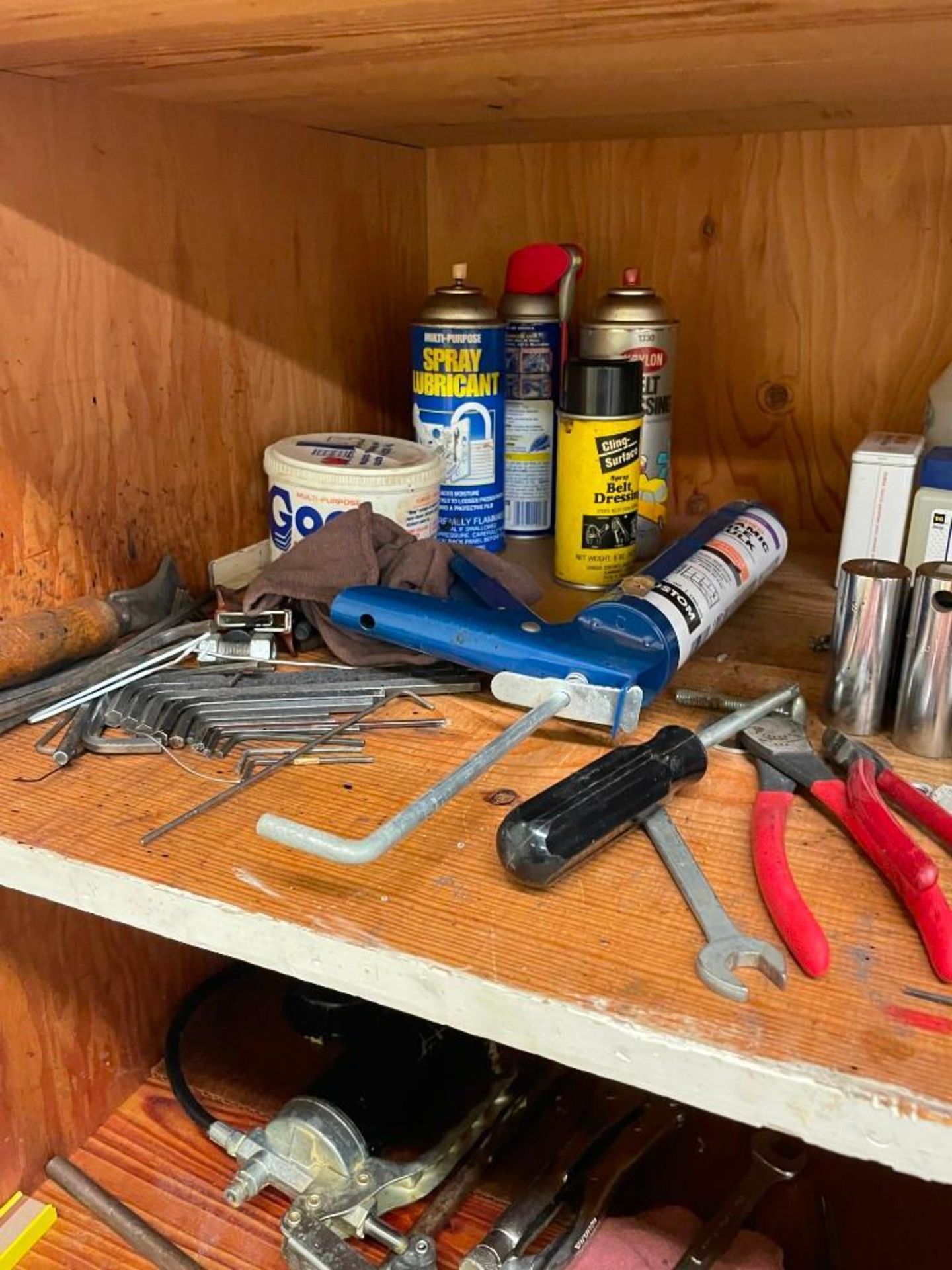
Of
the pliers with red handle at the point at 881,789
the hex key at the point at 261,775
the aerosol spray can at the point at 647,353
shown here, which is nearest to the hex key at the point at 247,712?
the hex key at the point at 261,775

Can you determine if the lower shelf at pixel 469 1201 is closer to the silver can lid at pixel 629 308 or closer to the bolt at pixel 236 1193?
the bolt at pixel 236 1193

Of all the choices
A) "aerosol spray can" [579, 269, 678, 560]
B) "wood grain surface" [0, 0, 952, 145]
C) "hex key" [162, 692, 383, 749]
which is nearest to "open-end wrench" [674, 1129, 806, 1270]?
"hex key" [162, 692, 383, 749]

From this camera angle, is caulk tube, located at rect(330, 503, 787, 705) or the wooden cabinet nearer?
the wooden cabinet

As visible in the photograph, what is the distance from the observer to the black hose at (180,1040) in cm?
73

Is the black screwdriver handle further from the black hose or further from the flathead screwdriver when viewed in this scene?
the black hose

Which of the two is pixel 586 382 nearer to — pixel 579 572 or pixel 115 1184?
pixel 579 572

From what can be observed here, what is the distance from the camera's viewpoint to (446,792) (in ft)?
1.47

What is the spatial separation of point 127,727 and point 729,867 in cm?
32

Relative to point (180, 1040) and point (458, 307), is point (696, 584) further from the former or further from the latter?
point (180, 1040)

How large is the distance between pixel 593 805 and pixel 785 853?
9 cm

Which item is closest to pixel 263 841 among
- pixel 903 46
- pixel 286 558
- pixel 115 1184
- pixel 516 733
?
pixel 516 733

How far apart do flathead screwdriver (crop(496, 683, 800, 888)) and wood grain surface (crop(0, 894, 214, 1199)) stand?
360 millimetres

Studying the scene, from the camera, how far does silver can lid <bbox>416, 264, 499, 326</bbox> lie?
0.81m

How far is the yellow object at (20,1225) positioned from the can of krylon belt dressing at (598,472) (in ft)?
1.83
